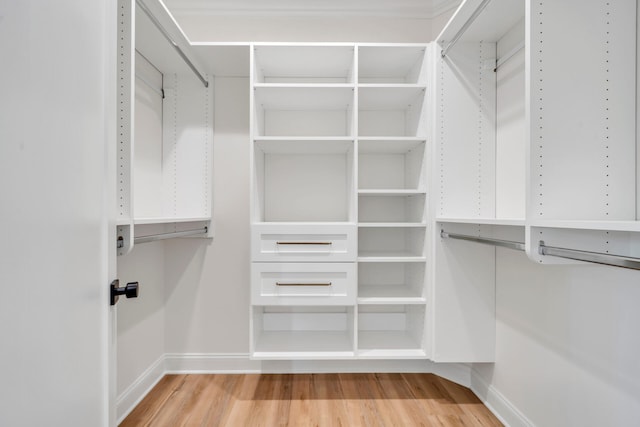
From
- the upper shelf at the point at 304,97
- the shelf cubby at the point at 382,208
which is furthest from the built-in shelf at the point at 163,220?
the shelf cubby at the point at 382,208

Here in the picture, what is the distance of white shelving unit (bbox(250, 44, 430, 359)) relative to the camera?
188cm

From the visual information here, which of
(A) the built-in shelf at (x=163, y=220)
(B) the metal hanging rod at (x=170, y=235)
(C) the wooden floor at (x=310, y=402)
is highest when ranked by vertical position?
(A) the built-in shelf at (x=163, y=220)

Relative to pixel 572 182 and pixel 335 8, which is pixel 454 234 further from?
pixel 335 8

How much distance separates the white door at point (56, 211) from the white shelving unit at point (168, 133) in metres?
0.79

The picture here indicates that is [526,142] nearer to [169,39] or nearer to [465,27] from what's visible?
[465,27]

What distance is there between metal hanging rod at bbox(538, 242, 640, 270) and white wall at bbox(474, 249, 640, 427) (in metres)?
0.33

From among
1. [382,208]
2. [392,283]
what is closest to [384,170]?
[382,208]

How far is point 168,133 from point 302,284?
1.28m

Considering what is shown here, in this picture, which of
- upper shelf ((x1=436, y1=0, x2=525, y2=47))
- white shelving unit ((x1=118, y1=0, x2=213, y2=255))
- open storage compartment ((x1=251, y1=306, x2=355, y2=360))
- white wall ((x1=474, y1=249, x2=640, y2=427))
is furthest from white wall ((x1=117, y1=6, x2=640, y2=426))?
upper shelf ((x1=436, y1=0, x2=525, y2=47))

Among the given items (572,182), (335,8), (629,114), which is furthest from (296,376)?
(335,8)

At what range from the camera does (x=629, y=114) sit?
1.06 m

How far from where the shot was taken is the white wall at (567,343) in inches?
45.4

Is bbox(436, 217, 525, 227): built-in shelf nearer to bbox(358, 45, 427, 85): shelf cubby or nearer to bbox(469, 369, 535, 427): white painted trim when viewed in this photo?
bbox(358, 45, 427, 85): shelf cubby

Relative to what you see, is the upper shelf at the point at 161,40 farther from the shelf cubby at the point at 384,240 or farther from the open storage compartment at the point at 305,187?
the shelf cubby at the point at 384,240
